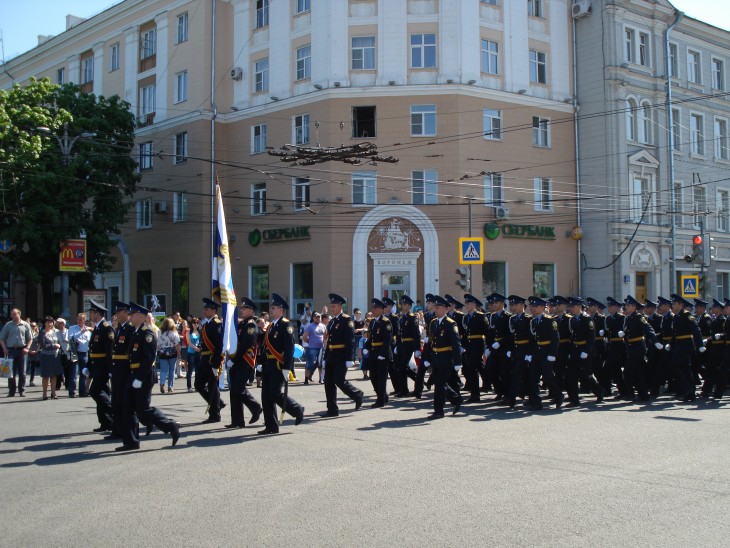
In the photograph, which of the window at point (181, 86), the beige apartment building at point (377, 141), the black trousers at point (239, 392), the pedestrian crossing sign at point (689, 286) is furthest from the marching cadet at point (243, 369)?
the window at point (181, 86)

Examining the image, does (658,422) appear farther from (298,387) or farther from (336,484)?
(298,387)

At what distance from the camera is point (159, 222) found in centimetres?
3959

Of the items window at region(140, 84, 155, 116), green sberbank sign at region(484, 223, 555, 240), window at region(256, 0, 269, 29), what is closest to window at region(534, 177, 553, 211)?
green sberbank sign at region(484, 223, 555, 240)

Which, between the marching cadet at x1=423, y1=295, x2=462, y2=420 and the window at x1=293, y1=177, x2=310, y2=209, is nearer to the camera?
the marching cadet at x1=423, y1=295, x2=462, y2=420

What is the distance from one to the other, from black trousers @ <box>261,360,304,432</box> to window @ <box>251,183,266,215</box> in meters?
24.9

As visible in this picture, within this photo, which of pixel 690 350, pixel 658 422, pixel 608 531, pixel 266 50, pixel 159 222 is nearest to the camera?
pixel 608 531

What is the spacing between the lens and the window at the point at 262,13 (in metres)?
36.1

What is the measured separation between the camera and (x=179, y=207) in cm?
3866

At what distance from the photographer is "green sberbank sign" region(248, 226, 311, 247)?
110 feet

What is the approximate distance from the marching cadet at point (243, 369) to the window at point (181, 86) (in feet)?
94.9

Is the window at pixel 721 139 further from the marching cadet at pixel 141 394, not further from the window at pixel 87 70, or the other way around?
the marching cadet at pixel 141 394

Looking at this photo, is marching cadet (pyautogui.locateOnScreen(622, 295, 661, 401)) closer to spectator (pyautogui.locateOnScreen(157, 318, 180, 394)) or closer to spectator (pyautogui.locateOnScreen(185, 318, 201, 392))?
spectator (pyautogui.locateOnScreen(185, 318, 201, 392))

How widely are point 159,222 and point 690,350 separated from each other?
99.8ft

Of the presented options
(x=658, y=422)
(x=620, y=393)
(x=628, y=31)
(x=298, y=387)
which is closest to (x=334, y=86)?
(x=628, y=31)
